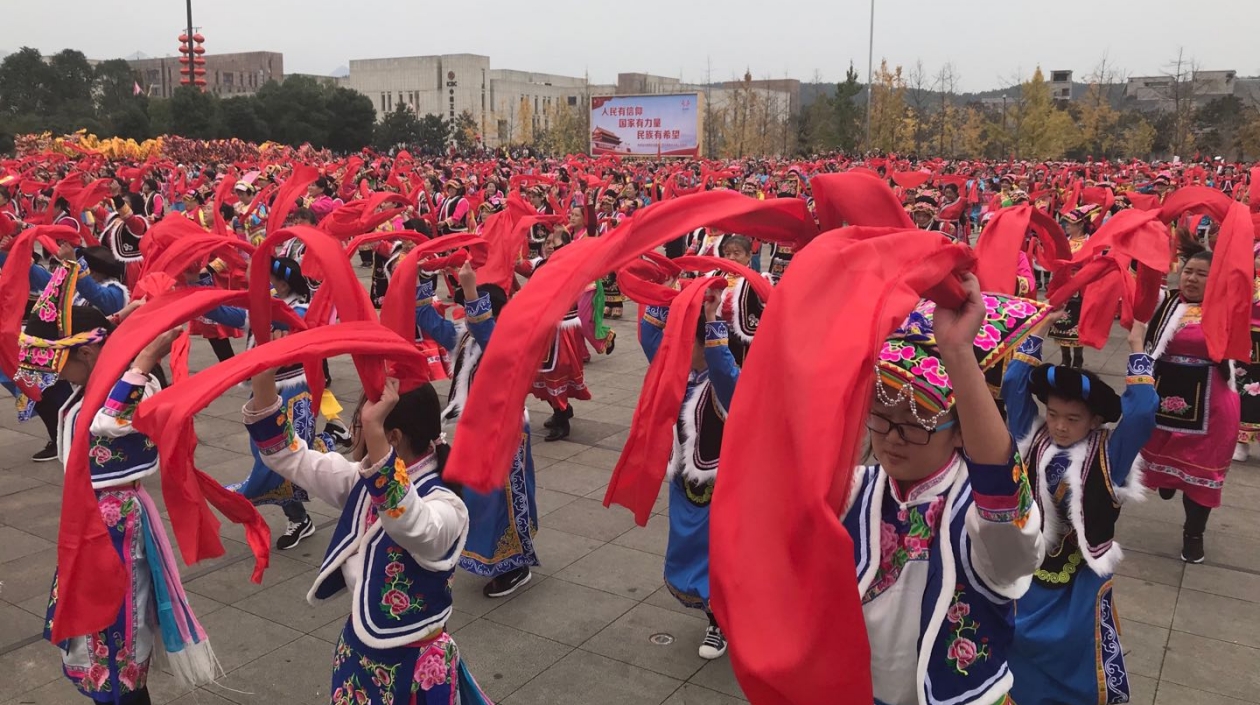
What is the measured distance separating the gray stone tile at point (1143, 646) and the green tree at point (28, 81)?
239 ft

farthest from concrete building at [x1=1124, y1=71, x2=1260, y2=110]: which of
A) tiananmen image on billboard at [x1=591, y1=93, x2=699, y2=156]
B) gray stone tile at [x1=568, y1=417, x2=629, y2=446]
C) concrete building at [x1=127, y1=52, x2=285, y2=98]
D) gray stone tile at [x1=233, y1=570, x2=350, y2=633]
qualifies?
concrete building at [x1=127, y1=52, x2=285, y2=98]

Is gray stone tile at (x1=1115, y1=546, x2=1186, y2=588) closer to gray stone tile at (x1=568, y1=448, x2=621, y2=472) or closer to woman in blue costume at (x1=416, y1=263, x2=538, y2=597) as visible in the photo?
woman in blue costume at (x1=416, y1=263, x2=538, y2=597)

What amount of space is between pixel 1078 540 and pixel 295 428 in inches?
168

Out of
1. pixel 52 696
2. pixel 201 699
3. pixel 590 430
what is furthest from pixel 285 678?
pixel 590 430

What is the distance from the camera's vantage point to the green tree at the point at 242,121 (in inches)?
1903

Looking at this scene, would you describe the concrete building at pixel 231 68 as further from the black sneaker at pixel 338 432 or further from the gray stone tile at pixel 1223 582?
the gray stone tile at pixel 1223 582

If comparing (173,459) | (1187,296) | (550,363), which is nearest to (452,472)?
(173,459)

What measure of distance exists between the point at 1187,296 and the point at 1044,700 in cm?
301

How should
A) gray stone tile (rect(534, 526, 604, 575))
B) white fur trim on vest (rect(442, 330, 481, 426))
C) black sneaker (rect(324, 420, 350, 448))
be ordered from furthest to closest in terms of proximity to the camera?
black sneaker (rect(324, 420, 350, 448))
gray stone tile (rect(534, 526, 604, 575))
white fur trim on vest (rect(442, 330, 481, 426))

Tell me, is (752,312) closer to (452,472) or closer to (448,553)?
(448,553)

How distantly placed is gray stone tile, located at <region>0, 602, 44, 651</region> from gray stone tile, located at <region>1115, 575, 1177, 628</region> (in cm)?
536

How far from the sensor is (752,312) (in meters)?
5.09

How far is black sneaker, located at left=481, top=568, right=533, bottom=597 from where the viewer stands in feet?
16.9

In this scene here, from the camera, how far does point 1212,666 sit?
14.2ft
